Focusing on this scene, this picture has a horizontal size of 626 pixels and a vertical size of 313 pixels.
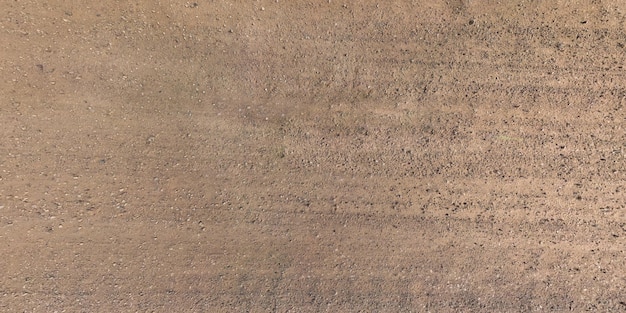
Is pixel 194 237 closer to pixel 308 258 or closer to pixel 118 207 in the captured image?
pixel 118 207

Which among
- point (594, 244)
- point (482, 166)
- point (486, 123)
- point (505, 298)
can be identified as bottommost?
point (505, 298)

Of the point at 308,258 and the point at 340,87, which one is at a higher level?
the point at 340,87

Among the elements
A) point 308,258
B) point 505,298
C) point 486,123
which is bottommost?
point 505,298

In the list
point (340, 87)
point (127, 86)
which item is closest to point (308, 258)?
point (340, 87)

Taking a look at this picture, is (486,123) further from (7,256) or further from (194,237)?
(7,256)

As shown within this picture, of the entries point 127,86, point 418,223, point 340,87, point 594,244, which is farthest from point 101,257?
point 594,244

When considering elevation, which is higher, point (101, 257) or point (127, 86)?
point (127, 86)
